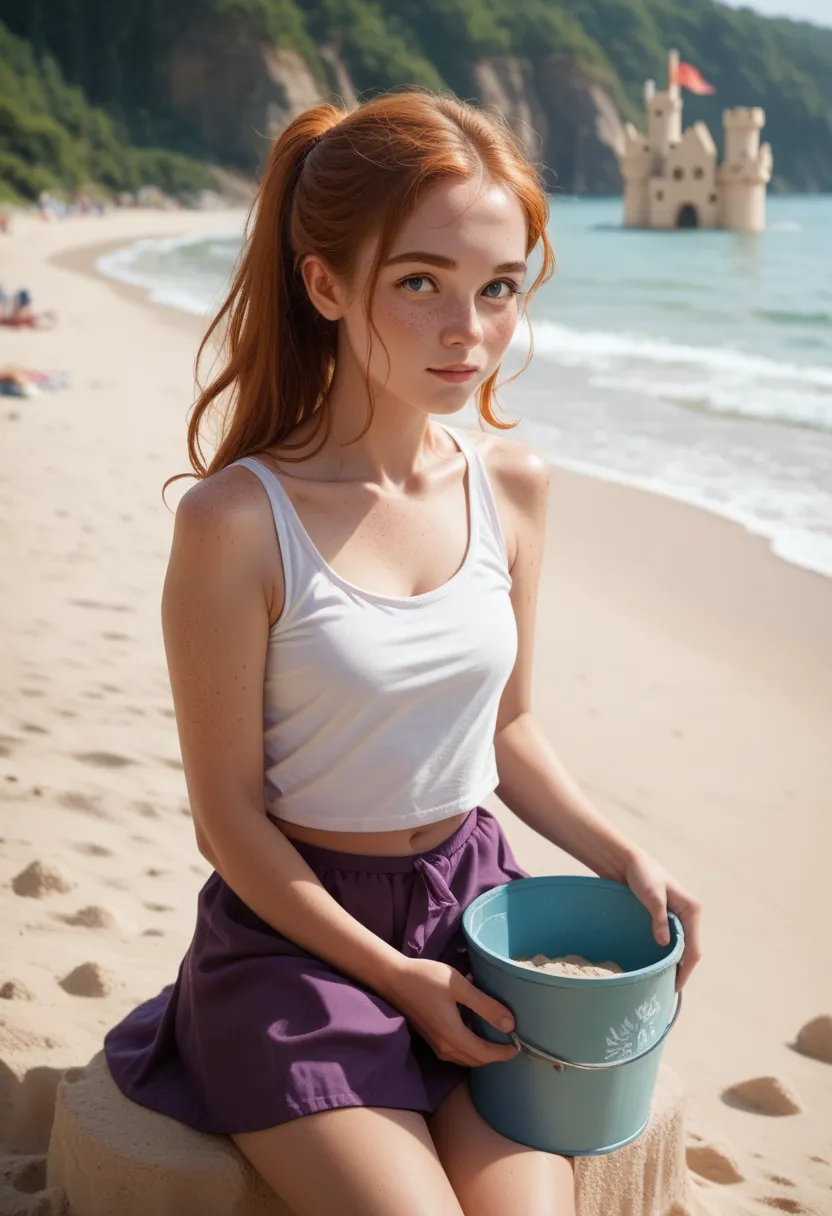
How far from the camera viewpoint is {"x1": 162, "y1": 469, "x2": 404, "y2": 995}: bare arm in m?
1.75

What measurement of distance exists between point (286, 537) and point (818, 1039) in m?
1.86

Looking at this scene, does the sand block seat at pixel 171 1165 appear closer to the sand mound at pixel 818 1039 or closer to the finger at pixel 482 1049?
the finger at pixel 482 1049

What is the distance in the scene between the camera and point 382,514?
77.5 inches

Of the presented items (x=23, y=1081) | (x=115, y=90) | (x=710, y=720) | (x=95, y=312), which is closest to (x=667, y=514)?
(x=710, y=720)

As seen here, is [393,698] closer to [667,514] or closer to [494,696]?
[494,696]

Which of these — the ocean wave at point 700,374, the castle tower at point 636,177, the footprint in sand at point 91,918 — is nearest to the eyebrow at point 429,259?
the footprint in sand at point 91,918

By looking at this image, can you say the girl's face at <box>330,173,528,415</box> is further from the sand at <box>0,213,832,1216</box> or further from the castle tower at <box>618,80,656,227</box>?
the castle tower at <box>618,80,656,227</box>

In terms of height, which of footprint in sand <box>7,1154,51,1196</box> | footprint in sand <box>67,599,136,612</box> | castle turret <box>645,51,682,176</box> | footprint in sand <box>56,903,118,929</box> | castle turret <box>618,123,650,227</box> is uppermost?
footprint in sand <box>7,1154,51,1196</box>

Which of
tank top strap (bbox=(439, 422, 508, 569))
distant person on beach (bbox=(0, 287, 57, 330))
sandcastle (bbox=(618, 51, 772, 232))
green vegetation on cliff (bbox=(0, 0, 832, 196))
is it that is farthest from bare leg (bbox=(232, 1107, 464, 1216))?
sandcastle (bbox=(618, 51, 772, 232))

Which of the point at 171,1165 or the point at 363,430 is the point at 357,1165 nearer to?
the point at 171,1165

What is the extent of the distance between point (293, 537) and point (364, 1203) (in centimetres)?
82

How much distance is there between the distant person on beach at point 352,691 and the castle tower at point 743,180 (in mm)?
60684

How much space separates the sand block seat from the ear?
1.14 meters

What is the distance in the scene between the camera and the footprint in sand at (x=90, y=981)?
270cm
